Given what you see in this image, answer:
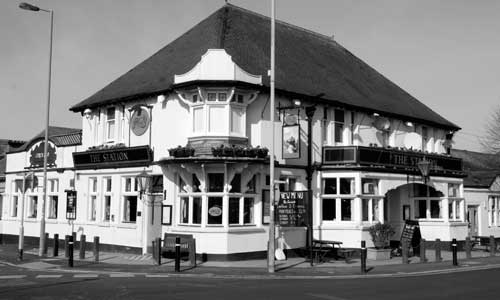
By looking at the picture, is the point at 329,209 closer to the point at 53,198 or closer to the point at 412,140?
the point at 412,140

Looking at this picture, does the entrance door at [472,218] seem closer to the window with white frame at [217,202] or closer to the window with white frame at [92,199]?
the window with white frame at [217,202]

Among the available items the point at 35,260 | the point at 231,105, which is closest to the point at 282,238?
the point at 231,105

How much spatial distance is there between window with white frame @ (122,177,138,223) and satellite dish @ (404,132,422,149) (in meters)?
14.3

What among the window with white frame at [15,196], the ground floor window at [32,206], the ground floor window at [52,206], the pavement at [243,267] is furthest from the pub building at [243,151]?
the window with white frame at [15,196]

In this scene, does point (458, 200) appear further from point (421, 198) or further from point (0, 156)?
point (0, 156)

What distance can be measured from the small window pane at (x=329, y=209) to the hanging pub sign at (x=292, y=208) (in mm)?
4255

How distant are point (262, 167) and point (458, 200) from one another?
13.2 meters

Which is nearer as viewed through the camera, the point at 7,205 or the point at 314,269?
the point at 314,269

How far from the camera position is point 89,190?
93.1 ft

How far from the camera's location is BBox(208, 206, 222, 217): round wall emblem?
74.1 ft

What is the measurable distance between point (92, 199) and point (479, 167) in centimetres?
3109

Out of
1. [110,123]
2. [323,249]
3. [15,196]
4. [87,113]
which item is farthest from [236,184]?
[15,196]

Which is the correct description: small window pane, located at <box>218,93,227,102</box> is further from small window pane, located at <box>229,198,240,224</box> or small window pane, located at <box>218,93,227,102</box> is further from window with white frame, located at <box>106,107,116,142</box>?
window with white frame, located at <box>106,107,116,142</box>

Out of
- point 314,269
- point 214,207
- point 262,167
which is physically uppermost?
point 262,167
